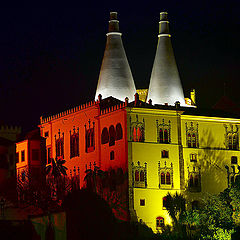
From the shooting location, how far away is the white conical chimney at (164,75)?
92438 mm

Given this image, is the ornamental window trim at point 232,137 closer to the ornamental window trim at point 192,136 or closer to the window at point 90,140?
the ornamental window trim at point 192,136

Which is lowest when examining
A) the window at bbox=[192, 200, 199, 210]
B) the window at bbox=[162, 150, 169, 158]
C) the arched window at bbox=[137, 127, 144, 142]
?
the window at bbox=[192, 200, 199, 210]

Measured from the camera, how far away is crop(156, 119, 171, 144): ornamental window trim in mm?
85938

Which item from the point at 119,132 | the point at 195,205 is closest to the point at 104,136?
the point at 119,132

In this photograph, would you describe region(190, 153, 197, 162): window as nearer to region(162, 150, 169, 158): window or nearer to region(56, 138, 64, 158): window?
region(162, 150, 169, 158): window

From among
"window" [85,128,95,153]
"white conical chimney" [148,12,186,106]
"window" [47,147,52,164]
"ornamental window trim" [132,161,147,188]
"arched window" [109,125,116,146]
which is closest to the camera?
"ornamental window trim" [132,161,147,188]

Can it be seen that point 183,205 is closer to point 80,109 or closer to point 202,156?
point 202,156

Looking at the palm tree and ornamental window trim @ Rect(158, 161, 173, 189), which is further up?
ornamental window trim @ Rect(158, 161, 173, 189)

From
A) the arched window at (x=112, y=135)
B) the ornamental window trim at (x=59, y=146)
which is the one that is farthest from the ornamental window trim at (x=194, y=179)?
the ornamental window trim at (x=59, y=146)

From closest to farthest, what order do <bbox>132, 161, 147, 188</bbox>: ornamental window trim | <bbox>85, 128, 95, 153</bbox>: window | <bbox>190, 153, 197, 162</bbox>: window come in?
<bbox>132, 161, 147, 188</bbox>: ornamental window trim
<bbox>190, 153, 197, 162</bbox>: window
<bbox>85, 128, 95, 153</bbox>: window

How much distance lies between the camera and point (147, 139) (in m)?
85.1

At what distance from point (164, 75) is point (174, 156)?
999 centimetres

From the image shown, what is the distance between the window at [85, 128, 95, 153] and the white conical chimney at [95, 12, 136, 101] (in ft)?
15.5

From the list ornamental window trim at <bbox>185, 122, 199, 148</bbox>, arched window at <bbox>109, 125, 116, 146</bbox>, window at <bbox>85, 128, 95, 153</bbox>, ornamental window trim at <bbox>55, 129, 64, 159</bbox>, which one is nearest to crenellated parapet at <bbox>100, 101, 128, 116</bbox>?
arched window at <bbox>109, 125, 116, 146</bbox>
